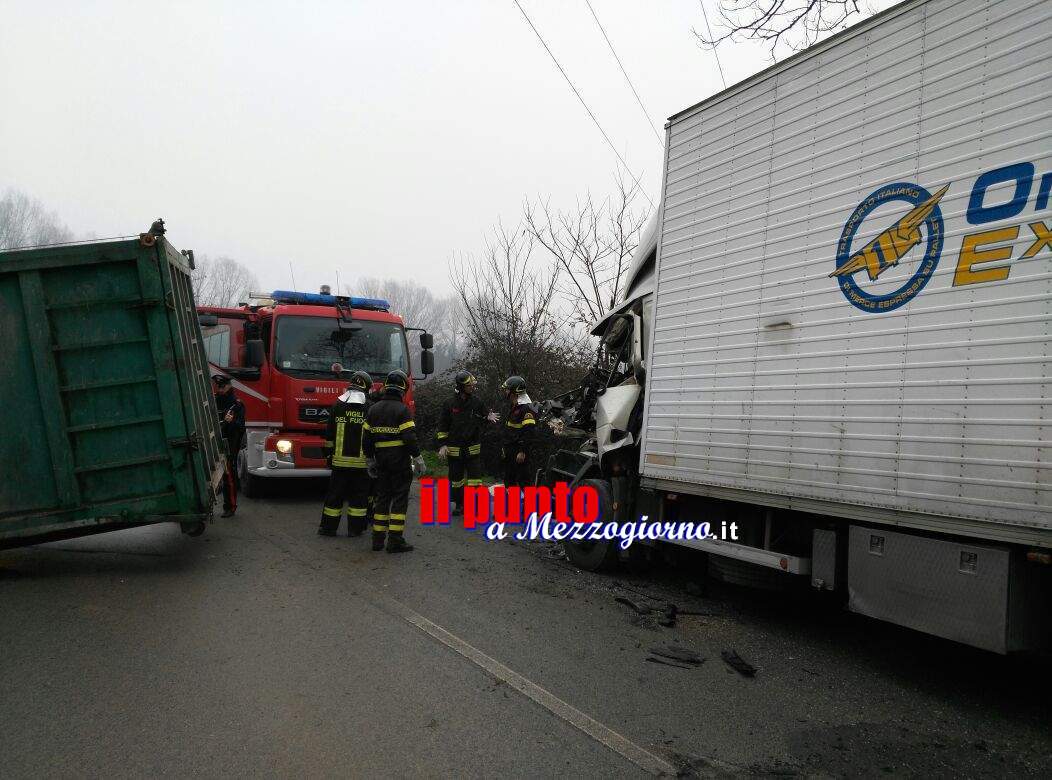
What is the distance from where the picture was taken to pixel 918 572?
11.6 feet

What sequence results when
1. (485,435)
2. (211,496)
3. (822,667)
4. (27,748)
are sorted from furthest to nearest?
(485,435)
(211,496)
(822,667)
(27,748)

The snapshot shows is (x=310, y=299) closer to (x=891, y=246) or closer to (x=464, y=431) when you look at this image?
(x=464, y=431)

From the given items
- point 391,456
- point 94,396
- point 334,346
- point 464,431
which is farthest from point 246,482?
point 94,396

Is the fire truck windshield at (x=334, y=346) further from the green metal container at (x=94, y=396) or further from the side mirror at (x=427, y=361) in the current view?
the green metal container at (x=94, y=396)

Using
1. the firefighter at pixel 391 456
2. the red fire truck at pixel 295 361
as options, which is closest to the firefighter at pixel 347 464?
the firefighter at pixel 391 456

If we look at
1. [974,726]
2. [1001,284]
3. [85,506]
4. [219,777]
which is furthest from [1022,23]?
[85,506]

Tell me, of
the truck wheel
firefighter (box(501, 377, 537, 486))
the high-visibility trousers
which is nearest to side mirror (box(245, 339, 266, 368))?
the high-visibility trousers

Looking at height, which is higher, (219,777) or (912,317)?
(912,317)

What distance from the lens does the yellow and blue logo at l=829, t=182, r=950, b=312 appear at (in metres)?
3.56

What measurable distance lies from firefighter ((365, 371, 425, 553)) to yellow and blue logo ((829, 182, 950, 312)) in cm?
427

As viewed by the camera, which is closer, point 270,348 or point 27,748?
point 27,748

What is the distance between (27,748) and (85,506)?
9.91 ft

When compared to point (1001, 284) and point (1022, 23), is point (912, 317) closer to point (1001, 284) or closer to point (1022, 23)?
point (1001, 284)

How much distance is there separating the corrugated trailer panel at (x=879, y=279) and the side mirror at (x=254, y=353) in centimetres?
543
